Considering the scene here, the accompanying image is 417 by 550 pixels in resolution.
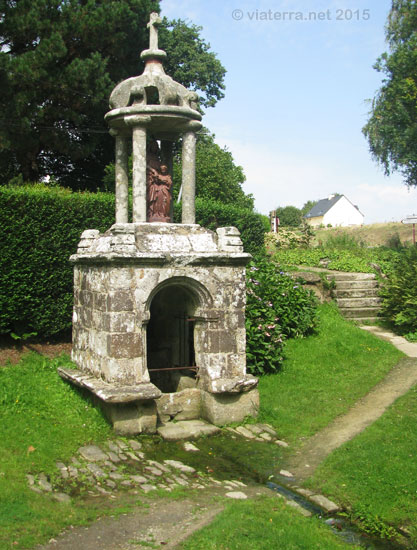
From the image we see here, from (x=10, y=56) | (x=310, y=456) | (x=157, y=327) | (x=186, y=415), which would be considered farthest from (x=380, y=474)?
(x=10, y=56)

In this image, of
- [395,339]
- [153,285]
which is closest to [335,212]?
[395,339]

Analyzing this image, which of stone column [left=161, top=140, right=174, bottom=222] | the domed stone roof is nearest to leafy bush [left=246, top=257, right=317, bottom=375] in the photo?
stone column [left=161, top=140, right=174, bottom=222]

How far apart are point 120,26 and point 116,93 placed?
29.8 feet

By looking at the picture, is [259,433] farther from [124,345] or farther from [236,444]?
[124,345]

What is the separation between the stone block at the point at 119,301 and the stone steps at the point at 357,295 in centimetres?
752

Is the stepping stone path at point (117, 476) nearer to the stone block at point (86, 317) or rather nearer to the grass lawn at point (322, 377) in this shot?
the grass lawn at point (322, 377)

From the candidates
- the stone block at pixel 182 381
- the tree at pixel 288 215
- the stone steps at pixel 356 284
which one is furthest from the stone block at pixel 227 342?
A: the tree at pixel 288 215

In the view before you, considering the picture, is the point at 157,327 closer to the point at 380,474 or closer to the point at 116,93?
the point at 116,93

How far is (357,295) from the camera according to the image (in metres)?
13.9

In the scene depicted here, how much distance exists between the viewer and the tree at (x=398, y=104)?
69.8ft

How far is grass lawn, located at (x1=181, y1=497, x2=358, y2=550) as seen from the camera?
14.9 feet

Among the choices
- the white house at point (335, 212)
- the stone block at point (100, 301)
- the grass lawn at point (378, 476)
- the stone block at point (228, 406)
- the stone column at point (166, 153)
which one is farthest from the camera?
the white house at point (335, 212)

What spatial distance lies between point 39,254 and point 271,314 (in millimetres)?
4380

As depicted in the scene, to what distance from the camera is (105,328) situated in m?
7.21
